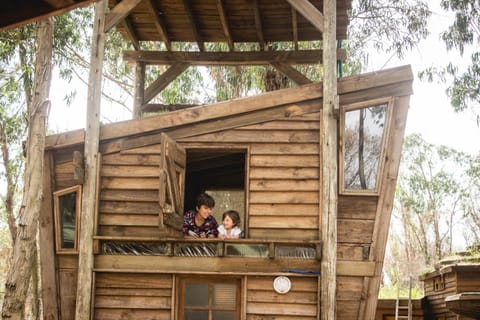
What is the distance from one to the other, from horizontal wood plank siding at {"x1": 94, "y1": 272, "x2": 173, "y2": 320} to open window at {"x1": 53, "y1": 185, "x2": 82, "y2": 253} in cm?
69

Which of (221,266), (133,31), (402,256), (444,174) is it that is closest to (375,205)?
(221,266)

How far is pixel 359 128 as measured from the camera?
948 cm

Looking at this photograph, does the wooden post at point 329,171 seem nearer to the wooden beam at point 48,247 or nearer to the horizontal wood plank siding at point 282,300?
the horizontal wood plank siding at point 282,300

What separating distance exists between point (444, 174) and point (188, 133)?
1021 inches

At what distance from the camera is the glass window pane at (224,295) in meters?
9.18

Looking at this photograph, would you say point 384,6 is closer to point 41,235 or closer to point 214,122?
point 214,122

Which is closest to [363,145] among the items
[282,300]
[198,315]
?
[282,300]

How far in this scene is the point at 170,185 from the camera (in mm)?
8391

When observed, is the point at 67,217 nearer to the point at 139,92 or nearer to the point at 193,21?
the point at 139,92

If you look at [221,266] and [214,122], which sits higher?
[214,122]

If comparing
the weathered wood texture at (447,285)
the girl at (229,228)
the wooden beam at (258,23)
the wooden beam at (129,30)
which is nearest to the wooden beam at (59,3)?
the girl at (229,228)

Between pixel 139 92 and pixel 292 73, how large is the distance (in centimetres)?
278

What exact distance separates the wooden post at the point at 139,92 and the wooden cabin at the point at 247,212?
8.09 feet

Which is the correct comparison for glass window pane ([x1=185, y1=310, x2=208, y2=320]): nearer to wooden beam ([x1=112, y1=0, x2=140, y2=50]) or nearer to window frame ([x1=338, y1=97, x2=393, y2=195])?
window frame ([x1=338, y1=97, x2=393, y2=195])
